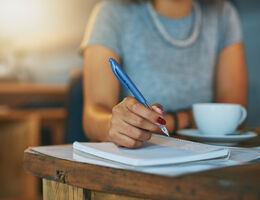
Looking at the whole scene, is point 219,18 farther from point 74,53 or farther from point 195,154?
point 74,53

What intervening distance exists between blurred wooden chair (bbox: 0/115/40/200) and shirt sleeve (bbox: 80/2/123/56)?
121 cm

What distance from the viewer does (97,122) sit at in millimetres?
905

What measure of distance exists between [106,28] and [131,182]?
2.60ft

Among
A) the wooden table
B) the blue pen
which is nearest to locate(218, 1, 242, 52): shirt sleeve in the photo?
Answer: the blue pen

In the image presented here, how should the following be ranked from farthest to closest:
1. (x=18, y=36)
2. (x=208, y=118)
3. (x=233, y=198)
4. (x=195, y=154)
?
(x=18, y=36) → (x=208, y=118) → (x=195, y=154) → (x=233, y=198)

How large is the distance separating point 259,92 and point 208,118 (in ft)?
5.64

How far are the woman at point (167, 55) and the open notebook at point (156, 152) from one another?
15.4 inches

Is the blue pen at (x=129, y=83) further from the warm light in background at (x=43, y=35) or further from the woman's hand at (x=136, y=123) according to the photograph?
the warm light in background at (x=43, y=35)

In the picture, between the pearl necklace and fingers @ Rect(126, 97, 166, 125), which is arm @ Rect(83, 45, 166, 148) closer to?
fingers @ Rect(126, 97, 166, 125)

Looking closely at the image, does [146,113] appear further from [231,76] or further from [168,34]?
[231,76]

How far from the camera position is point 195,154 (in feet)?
1.58

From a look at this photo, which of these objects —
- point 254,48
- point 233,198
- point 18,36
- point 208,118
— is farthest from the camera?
point 18,36

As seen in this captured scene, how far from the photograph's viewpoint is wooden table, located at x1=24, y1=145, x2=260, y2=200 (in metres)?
0.38

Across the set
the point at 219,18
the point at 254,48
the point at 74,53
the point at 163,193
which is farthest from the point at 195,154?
the point at 74,53
